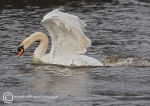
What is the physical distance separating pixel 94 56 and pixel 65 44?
1.22 metres

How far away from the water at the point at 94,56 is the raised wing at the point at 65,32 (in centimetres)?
69

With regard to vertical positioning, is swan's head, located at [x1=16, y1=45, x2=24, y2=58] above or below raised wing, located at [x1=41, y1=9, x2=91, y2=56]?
below

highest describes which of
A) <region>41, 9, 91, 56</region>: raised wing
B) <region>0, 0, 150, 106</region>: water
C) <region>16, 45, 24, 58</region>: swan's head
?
<region>41, 9, 91, 56</region>: raised wing

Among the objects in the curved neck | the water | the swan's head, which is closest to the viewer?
the water

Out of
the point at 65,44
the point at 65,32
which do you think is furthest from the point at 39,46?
the point at 65,32

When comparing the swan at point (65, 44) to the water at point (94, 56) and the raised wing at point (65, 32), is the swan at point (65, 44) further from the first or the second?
the water at point (94, 56)

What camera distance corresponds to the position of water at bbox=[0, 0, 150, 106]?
17.8 meters

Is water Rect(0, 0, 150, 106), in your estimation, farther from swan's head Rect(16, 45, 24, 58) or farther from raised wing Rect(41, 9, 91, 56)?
raised wing Rect(41, 9, 91, 56)

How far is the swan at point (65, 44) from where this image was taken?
21.1 meters

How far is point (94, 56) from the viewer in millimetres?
22781

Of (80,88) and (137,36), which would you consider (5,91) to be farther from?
(137,36)

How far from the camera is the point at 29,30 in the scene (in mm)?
26312

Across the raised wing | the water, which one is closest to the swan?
the raised wing

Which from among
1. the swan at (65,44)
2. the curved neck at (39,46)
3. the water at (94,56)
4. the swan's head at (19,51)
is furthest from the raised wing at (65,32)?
the swan's head at (19,51)
